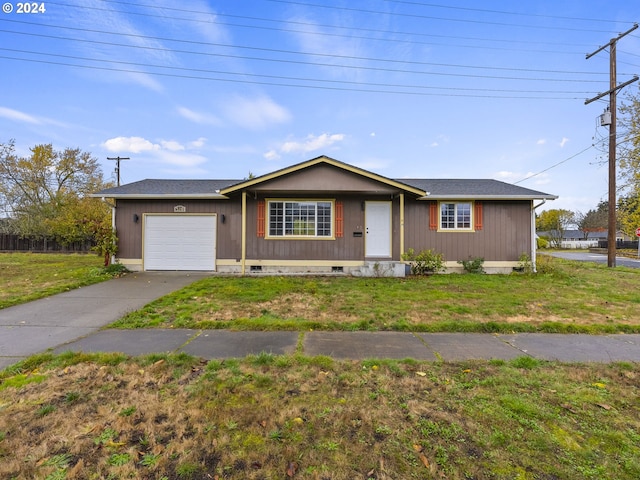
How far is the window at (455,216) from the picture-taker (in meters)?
11.2

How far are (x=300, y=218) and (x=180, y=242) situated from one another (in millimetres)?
4512

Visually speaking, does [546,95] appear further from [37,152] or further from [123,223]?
[37,152]

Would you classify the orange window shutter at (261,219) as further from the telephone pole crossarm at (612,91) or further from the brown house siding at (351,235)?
the telephone pole crossarm at (612,91)

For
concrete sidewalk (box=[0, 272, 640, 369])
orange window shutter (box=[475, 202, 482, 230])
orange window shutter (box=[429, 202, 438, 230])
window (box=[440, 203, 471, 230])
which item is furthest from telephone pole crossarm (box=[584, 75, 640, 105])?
concrete sidewalk (box=[0, 272, 640, 369])

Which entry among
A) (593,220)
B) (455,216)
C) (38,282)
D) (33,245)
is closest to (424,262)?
(455,216)

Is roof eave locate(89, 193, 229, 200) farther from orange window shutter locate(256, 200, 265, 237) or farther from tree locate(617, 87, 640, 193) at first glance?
tree locate(617, 87, 640, 193)

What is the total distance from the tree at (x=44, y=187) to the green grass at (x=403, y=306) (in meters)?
20.8

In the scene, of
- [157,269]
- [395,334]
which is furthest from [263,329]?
[157,269]

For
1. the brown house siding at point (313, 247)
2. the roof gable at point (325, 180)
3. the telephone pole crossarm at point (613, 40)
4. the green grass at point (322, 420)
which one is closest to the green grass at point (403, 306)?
the green grass at point (322, 420)

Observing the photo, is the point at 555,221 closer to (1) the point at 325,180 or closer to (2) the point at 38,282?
(1) the point at 325,180

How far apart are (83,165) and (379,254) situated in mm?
28388

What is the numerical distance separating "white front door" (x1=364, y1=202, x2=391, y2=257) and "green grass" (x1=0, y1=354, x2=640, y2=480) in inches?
303

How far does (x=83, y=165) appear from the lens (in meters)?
26.3

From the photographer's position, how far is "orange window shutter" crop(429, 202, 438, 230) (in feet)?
36.5
